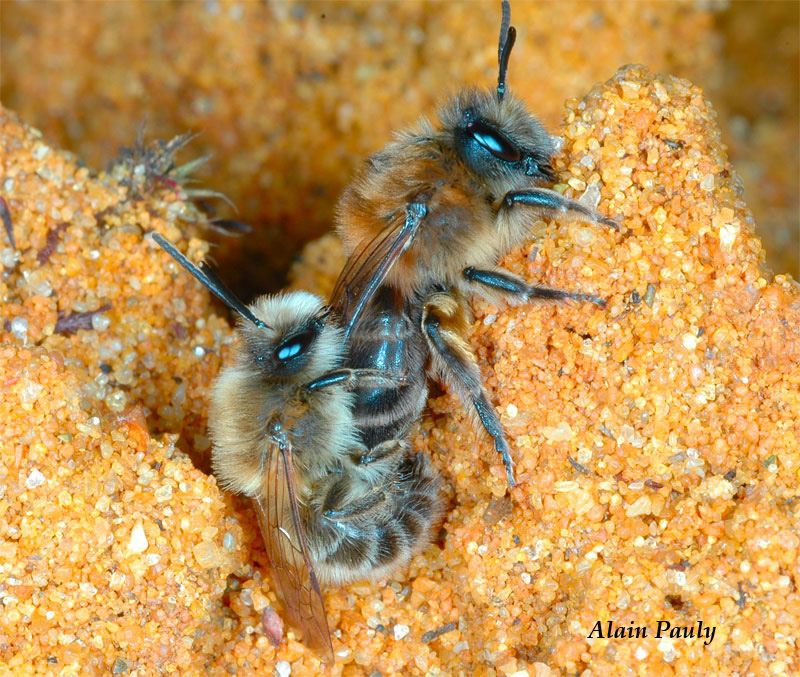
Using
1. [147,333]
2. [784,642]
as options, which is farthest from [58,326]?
[784,642]

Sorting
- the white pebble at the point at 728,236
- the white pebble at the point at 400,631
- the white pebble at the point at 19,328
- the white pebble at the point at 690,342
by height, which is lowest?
the white pebble at the point at 400,631

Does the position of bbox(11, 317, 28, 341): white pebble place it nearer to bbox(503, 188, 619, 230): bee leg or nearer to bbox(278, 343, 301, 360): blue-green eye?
bbox(278, 343, 301, 360): blue-green eye

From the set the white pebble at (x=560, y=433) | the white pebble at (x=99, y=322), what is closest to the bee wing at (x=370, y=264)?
the white pebble at (x=560, y=433)

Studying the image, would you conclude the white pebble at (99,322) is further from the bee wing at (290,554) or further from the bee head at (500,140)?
the bee head at (500,140)

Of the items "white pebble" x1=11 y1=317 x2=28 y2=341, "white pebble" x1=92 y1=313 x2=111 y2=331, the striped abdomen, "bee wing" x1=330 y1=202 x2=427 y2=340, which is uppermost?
"bee wing" x1=330 y1=202 x2=427 y2=340

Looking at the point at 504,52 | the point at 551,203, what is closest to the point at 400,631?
the point at 551,203

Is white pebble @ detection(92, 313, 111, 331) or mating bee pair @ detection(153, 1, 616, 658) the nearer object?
mating bee pair @ detection(153, 1, 616, 658)

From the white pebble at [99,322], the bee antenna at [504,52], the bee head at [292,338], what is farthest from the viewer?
the white pebble at [99,322]

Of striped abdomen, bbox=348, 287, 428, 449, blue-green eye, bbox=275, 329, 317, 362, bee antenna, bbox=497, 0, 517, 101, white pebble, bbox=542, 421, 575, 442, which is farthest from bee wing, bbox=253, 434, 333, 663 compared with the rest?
bee antenna, bbox=497, 0, 517, 101
